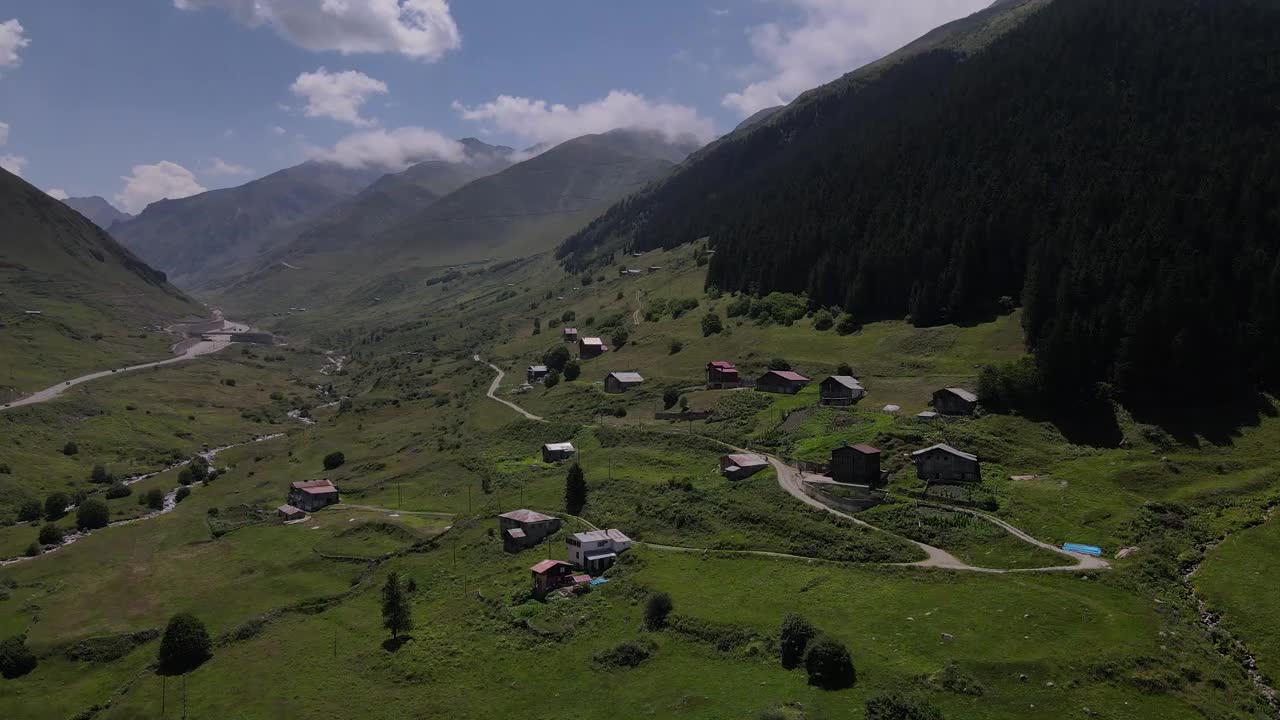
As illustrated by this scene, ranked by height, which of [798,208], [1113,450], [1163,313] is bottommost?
[1113,450]

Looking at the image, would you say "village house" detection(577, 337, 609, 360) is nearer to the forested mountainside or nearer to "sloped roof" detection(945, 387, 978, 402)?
the forested mountainside

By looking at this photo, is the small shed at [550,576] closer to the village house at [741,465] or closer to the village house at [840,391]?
the village house at [741,465]

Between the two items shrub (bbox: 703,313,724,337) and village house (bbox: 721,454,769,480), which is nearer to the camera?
village house (bbox: 721,454,769,480)

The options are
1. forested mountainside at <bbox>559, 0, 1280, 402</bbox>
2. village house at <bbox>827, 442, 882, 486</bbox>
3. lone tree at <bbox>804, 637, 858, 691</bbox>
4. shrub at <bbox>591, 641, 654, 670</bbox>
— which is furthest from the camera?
forested mountainside at <bbox>559, 0, 1280, 402</bbox>

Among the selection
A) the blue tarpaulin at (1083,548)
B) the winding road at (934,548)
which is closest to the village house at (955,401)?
the winding road at (934,548)

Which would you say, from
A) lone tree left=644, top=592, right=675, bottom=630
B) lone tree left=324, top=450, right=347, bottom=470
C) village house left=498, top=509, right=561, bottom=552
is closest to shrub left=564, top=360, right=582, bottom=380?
lone tree left=324, top=450, right=347, bottom=470

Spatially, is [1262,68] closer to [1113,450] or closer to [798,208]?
[798,208]

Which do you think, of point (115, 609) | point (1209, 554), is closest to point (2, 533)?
point (115, 609)
